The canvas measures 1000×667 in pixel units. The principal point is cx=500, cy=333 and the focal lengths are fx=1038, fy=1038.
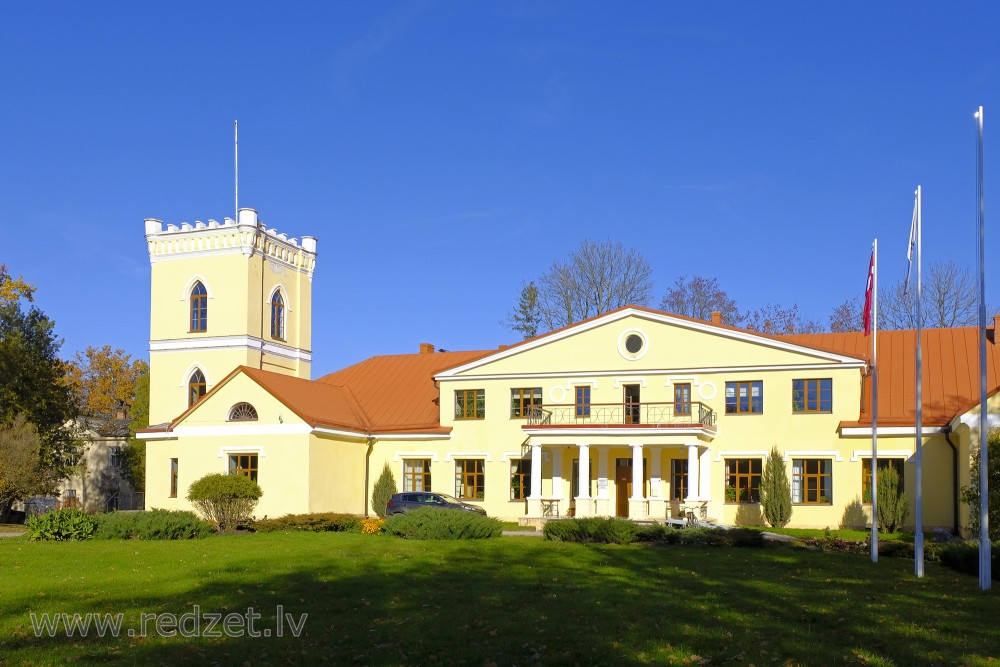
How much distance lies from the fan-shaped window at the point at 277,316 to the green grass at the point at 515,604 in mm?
23795

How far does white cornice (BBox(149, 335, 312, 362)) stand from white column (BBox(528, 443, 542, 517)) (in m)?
14.2

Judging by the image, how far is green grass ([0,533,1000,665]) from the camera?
11.7 m

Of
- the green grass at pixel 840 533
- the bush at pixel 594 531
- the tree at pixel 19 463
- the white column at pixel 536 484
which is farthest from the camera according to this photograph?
the tree at pixel 19 463

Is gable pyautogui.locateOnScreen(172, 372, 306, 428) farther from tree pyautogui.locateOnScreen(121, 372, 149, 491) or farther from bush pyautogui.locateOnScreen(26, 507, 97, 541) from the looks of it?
tree pyautogui.locateOnScreen(121, 372, 149, 491)

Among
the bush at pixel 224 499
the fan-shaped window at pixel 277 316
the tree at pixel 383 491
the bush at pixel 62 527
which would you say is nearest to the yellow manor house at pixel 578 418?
the tree at pixel 383 491

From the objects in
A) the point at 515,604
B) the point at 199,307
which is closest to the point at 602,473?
the point at 199,307

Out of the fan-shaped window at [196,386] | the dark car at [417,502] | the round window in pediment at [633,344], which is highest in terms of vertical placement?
the round window in pediment at [633,344]

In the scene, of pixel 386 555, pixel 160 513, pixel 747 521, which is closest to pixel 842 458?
pixel 747 521

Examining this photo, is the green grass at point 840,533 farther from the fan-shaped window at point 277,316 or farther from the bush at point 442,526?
the fan-shaped window at point 277,316

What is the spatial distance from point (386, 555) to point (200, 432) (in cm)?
1969

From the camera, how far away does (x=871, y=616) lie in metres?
13.8

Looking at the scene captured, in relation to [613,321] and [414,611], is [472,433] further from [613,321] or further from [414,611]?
[414,611]

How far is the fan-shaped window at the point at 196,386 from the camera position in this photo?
1774 inches

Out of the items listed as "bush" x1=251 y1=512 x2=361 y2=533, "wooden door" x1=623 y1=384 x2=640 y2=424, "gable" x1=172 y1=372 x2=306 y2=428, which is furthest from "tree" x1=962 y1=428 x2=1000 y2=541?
"gable" x1=172 y1=372 x2=306 y2=428
